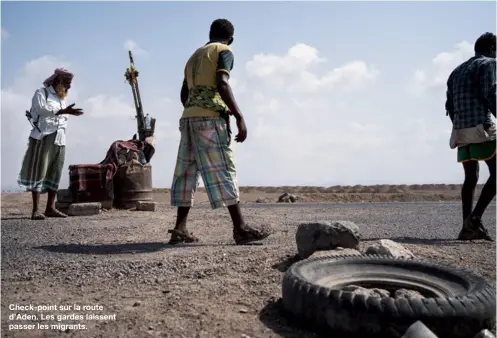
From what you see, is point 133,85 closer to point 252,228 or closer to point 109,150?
point 109,150

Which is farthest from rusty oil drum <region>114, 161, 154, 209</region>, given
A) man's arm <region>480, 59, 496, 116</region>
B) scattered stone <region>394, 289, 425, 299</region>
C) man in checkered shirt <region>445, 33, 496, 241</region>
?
scattered stone <region>394, 289, 425, 299</region>

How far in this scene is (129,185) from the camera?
28.8ft

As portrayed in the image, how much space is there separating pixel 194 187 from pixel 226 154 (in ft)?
1.60

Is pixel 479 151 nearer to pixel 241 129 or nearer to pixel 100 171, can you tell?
pixel 241 129

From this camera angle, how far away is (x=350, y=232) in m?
3.42

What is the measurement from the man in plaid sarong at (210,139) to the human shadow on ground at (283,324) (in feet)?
5.44

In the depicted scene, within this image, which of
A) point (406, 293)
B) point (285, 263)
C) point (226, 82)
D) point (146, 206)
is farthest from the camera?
point (146, 206)

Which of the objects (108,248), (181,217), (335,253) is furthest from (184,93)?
(335,253)

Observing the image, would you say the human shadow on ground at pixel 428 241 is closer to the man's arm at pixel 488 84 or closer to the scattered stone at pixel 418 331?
the man's arm at pixel 488 84

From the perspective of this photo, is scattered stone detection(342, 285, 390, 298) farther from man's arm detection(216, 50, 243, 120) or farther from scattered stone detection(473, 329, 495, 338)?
man's arm detection(216, 50, 243, 120)

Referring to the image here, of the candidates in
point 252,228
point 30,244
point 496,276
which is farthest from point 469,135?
point 30,244

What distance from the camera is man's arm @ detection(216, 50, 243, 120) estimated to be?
396cm

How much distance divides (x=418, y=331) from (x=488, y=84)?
3607mm

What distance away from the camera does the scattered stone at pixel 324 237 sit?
10.9 feet
